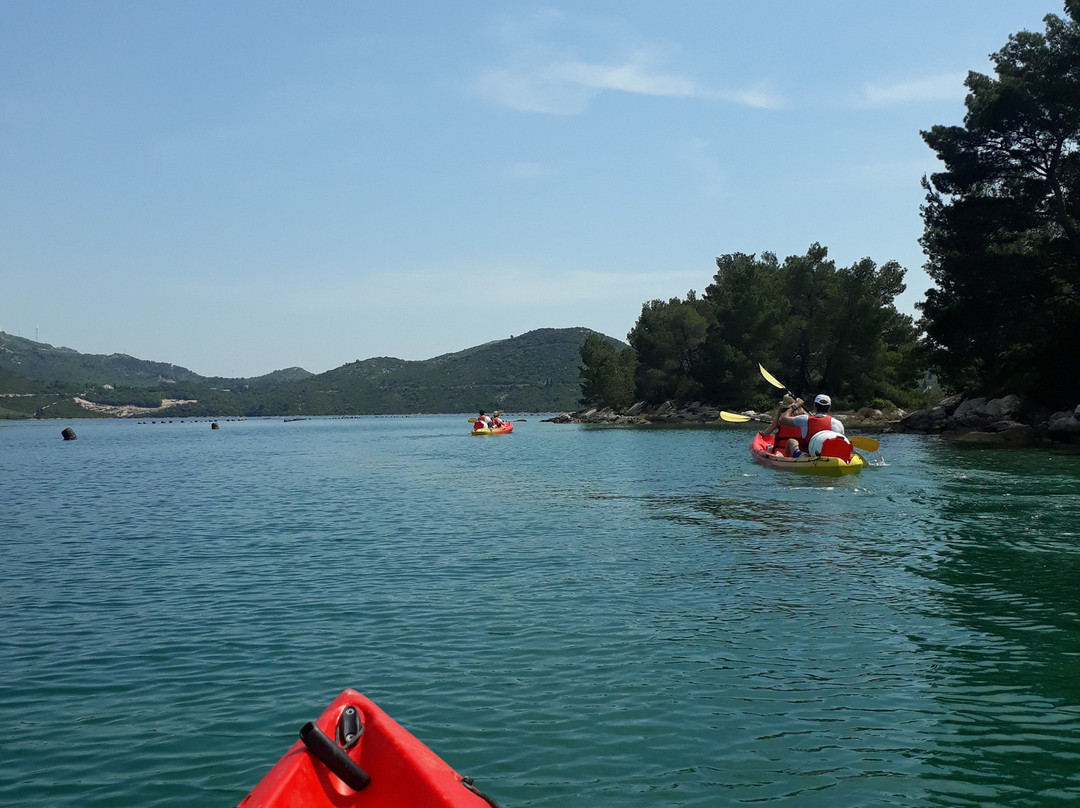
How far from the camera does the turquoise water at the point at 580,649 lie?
258 inches

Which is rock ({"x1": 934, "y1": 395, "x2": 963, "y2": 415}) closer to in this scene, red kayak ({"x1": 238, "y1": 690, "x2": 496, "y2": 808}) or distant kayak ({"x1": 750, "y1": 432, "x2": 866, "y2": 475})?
distant kayak ({"x1": 750, "y1": 432, "x2": 866, "y2": 475})

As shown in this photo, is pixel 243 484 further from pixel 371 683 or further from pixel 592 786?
pixel 592 786

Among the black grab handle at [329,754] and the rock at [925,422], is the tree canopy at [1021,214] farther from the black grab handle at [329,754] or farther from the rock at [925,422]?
the black grab handle at [329,754]

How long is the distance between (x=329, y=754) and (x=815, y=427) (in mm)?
28697

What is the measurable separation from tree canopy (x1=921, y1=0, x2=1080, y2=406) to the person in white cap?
21560 millimetres

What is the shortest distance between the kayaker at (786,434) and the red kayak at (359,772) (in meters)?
28.9

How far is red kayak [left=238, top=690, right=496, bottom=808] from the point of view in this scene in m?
4.67

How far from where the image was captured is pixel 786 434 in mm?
33750

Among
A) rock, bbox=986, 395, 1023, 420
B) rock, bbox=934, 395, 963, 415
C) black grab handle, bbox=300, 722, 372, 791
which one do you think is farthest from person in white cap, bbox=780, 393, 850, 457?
rock, bbox=934, 395, 963, 415

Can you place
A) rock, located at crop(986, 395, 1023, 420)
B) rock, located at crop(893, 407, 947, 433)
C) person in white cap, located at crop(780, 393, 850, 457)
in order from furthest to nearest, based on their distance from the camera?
rock, located at crop(893, 407, 947, 433) → rock, located at crop(986, 395, 1023, 420) → person in white cap, located at crop(780, 393, 850, 457)

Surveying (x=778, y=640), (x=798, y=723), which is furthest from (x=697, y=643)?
(x=798, y=723)

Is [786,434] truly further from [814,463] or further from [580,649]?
[580,649]

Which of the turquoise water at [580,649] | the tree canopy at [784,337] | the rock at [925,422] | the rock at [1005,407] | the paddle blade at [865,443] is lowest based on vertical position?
the turquoise water at [580,649]

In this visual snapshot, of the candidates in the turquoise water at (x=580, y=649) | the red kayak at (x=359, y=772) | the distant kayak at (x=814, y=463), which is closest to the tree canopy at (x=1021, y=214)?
the distant kayak at (x=814, y=463)
